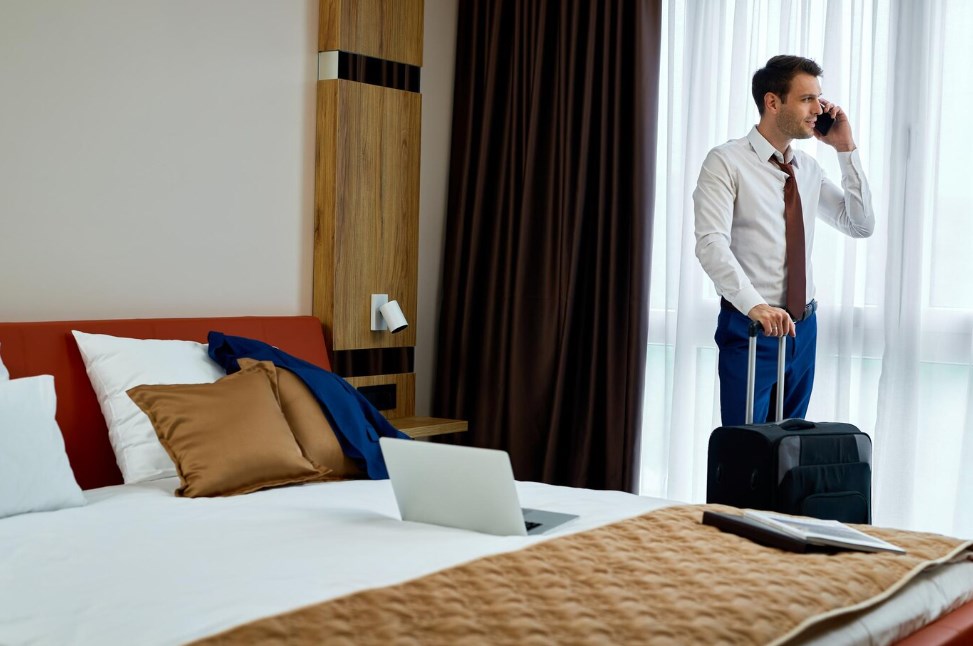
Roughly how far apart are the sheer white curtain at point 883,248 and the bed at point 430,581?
4.63 ft

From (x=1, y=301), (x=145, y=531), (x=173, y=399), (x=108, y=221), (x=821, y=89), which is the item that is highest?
(x=821, y=89)

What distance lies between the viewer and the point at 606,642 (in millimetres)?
1602

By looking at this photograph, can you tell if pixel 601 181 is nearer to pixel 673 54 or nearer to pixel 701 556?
pixel 673 54

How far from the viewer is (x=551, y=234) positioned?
4418 mm

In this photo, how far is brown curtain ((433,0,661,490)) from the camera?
166 inches

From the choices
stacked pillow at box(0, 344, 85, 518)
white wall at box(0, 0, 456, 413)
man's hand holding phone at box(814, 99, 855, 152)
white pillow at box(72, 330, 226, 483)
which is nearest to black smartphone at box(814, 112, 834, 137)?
man's hand holding phone at box(814, 99, 855, 152)

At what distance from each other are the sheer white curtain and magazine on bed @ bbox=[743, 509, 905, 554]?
146 cm

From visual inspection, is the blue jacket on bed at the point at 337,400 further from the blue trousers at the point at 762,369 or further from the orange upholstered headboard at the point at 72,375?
the blue trousers at the point at 762,369

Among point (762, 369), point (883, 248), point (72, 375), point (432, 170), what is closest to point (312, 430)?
point (72, 375)

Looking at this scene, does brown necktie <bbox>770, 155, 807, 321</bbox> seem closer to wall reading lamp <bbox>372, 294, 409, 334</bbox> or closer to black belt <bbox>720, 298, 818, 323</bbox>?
black belt <bbox>720, 298, 818, 323</bbox>

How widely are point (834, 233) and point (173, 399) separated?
2.39m

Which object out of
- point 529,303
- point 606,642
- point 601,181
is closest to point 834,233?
point 601,181

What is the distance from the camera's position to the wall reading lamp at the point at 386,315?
4.18 meters

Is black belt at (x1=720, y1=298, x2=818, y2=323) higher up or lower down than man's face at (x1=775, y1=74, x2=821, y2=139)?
lower down
